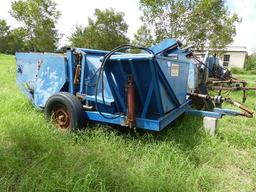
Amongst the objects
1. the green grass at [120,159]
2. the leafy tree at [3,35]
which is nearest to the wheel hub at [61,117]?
the green grass at [120,159]

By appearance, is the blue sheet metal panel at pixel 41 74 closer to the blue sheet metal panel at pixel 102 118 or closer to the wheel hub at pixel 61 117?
the wheel hub at pixel 61 117

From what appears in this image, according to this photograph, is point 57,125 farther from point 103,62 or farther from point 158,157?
point 158,157

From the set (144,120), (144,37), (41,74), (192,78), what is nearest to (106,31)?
(144,37)

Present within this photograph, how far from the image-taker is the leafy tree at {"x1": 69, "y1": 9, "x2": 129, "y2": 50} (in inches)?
1179

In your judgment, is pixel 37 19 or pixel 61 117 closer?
pixel 61 117

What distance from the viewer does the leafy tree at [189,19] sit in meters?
12.9

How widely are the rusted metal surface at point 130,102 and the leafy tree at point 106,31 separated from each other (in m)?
26.7

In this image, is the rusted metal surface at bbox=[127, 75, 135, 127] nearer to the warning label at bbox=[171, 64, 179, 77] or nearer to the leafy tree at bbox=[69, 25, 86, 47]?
the warning label at bbox=[171, 64, 179, 77]

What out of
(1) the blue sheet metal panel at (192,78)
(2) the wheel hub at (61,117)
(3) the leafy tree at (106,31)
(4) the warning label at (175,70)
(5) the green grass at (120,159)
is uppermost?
(3) the leafy tree at (106,31)

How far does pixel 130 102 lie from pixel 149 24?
1102 cm

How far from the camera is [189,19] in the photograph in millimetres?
13086

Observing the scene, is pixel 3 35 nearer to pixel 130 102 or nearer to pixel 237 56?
pixel 237 56

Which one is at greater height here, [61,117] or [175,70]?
[175,70]

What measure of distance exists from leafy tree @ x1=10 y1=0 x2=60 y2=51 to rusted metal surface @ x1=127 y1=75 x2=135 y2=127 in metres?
20.8
